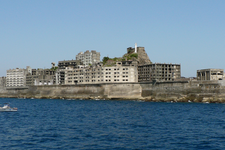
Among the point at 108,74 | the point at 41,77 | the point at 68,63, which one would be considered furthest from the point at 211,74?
the point at 41,77

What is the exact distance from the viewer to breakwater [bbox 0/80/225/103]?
10188cm

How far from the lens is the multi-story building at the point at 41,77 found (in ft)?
587

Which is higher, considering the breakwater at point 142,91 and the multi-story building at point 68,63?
the multi-story building at point 68,63

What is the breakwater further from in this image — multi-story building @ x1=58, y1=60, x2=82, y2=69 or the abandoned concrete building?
the abandoned concrete building

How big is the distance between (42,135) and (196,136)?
784 inches

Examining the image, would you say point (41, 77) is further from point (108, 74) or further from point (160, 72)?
point (160, 72)

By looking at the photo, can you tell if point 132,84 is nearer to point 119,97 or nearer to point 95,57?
point 119,97

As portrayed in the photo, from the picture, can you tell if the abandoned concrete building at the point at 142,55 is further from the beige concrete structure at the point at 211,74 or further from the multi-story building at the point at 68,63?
the beige concrete structure at the point at 211,74

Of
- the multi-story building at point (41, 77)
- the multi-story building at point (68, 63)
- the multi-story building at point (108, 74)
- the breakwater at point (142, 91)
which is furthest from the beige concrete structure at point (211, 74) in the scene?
the multi-story building at point (41, 77)

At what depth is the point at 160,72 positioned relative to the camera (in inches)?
5861

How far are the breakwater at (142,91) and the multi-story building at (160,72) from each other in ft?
90.1

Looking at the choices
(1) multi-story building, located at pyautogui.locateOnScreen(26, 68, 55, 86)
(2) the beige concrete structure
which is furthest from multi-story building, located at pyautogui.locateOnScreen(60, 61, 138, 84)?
(1) multi-story building, located at pyautogui.locateOnScreen(26, 68, 55, 86)

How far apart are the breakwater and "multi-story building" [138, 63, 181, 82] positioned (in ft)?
90.1

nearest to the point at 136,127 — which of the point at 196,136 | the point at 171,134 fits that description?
the point at 171,134
